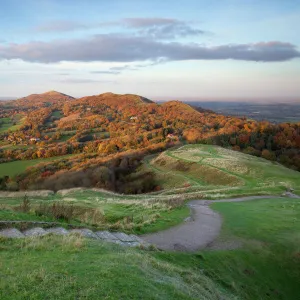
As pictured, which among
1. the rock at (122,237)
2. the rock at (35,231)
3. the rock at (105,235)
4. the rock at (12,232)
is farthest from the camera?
the rock at (122,237)

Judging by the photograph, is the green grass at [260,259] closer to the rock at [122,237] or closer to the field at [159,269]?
the field at [159,269]

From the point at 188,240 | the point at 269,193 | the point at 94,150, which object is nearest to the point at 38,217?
the point at 188,240

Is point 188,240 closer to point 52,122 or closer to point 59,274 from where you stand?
A: point 59,274

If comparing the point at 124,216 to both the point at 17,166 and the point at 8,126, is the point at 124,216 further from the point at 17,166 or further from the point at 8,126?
the point at 8,126

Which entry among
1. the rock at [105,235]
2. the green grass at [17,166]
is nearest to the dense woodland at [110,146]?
the green grass at [17,166]

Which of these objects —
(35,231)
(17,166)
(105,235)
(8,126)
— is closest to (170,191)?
(105,235)

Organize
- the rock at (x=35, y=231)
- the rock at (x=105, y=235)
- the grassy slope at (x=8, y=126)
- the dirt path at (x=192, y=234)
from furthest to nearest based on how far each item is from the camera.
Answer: the grassy slope at (x=8, y=126)
the dirt path at (x=192, y=234)
the rock at (x=105, y=235)
the rock at (x=35, y=231)
